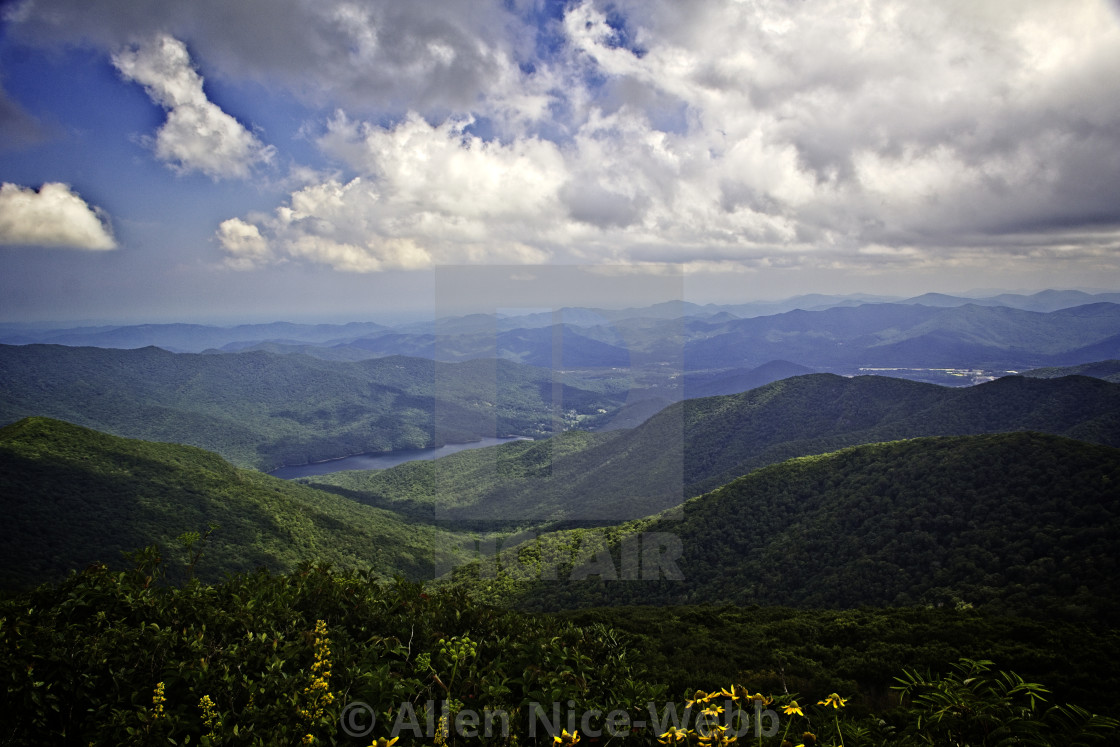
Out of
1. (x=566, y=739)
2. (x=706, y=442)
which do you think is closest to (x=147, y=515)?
(x=566, y=739)

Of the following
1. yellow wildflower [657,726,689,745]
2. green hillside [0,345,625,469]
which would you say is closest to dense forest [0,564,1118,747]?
yellow wildflower [657,726,689,745]

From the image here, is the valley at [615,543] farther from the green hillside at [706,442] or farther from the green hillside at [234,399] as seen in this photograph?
the green hillside at [234,399]

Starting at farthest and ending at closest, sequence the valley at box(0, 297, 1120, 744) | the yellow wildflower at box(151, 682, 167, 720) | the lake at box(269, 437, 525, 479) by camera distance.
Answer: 1. the lake at box(269, 437, 525, 479)
2. the valley at box(0, 297, 1120, 744)
3. the yellow wildflower at box(151, 682, 167, 720)

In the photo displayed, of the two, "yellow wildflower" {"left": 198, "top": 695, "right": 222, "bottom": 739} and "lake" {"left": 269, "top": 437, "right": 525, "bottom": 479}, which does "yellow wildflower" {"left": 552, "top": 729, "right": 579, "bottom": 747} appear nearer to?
"yellow wildflower" {"left": 198, "top": 695, "right": 222, "bottom": 739}

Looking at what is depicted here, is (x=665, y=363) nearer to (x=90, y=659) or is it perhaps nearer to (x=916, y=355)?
(x=90, y=659)

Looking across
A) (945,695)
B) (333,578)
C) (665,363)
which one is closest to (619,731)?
(945,695)

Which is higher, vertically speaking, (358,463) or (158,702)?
(158,702)

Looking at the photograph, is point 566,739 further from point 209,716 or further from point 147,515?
point 147,515

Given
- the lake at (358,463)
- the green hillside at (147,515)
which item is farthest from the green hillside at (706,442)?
the lake at (358,463)
